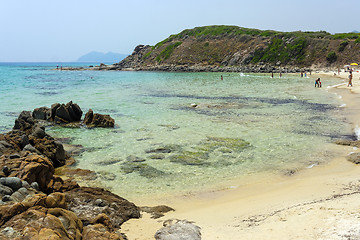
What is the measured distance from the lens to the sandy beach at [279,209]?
711cm

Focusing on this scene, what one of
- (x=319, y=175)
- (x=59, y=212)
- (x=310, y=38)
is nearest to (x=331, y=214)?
(x=319, y=175)

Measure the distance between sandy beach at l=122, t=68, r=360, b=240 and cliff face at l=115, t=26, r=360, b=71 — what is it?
323 ft

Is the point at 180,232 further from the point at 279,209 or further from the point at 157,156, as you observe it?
the point at 157,156

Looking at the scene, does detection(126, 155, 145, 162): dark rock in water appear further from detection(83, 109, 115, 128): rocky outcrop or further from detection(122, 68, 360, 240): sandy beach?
detection(83, 109, 115, 128): rocky outcrop

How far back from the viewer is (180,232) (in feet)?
25.0

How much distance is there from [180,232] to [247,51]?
12129cm

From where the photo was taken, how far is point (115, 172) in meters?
13.3

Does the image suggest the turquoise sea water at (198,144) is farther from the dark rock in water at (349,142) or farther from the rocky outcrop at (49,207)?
the rocky outcrop at (49,207)

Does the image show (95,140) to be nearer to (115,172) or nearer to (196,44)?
(115,172)

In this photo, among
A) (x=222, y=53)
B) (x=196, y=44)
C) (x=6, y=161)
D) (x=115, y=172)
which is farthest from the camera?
(x=196, y=44)

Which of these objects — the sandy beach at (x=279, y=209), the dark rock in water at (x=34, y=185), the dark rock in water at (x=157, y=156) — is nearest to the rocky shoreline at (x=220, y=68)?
the dark rock in water at (x=157, y=156)

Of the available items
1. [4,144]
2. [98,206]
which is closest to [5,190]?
[98,206]

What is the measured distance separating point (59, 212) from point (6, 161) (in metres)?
4.45

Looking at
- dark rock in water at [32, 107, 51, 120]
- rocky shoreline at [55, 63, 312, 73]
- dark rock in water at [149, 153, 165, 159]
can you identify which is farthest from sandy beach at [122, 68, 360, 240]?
rocky shoreline at [55, 63, 312, 73]
